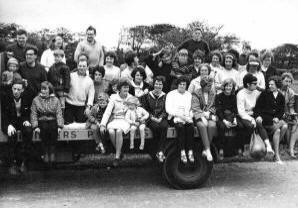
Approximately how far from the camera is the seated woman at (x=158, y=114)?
20.4 feet

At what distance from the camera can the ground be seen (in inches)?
226

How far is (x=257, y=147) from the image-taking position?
639 cm

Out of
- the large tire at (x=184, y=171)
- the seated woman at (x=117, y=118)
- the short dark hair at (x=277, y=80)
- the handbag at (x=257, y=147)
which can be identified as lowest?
the large tire at (x=184, y=171)

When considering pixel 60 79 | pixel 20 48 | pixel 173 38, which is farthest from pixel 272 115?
pixel 173 38

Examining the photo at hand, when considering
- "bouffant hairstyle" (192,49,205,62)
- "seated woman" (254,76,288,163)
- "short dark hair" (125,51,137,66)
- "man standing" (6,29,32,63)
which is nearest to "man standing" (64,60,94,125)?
"man standing" (6,29,32,63)

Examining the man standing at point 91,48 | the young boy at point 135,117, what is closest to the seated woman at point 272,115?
the young boy at point 135,117

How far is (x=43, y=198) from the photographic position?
19.3 ft

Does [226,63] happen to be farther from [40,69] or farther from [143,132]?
[40,69]

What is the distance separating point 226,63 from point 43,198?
3832mm

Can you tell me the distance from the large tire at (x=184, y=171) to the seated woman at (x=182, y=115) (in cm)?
17

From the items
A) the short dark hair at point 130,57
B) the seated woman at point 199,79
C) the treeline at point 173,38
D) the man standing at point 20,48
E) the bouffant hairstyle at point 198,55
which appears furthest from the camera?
the treeline at point 173,38

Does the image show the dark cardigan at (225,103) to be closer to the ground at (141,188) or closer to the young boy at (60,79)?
the ground at (141,188)

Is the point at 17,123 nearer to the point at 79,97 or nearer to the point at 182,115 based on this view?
the point at 79,97

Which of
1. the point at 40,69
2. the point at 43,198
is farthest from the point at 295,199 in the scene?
the point at 40,69
